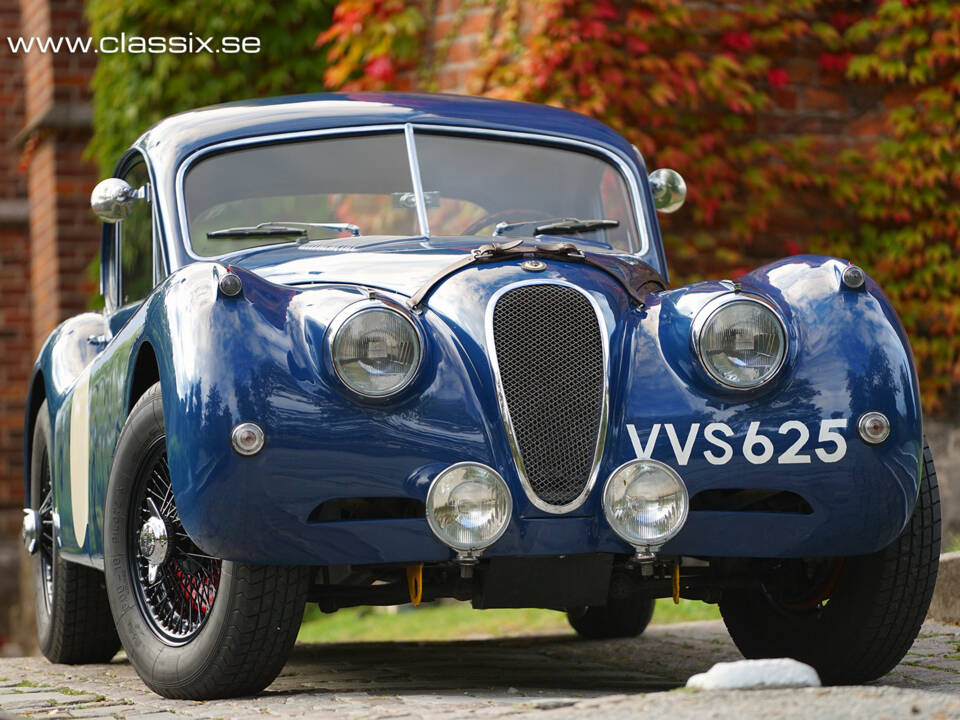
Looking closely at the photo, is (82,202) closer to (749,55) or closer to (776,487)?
(749,55)

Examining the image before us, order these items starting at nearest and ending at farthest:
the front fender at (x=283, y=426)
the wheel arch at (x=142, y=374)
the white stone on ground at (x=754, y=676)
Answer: the white stone on ground at (x=754, y=676) < the front fender at (x=283, y=426) < the wheel arch at (x=142, y=374)

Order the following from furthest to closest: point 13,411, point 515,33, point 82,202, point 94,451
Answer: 1. point 13,411
2. point 82,202
3. point 515,33
4. point 94,451

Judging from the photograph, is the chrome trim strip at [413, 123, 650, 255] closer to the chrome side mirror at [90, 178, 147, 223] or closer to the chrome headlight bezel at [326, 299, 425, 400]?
the chrome side mirror at [90, 178, 147, 223]

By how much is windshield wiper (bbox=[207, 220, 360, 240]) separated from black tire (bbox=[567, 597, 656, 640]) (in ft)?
6.85

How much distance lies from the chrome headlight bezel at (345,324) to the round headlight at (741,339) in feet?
2.44

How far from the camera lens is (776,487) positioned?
394 centimetres

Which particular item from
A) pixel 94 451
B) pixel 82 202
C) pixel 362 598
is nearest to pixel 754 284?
pixel 362 598

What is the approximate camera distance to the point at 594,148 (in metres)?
5.45

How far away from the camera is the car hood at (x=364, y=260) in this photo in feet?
13.9

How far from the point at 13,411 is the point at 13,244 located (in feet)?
5.46

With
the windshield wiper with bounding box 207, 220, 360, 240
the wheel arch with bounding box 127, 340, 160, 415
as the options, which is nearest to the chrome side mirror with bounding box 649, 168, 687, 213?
the windshield wiper with bounding box 207, 220, 360, 240

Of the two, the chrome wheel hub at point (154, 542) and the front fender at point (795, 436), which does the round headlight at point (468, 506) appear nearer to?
the front fender at point (795, 436)

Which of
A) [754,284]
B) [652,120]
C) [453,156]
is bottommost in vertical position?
[754,284]

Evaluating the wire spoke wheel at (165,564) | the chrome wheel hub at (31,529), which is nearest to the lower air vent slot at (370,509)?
the wire spoke wheel at (165,564)
